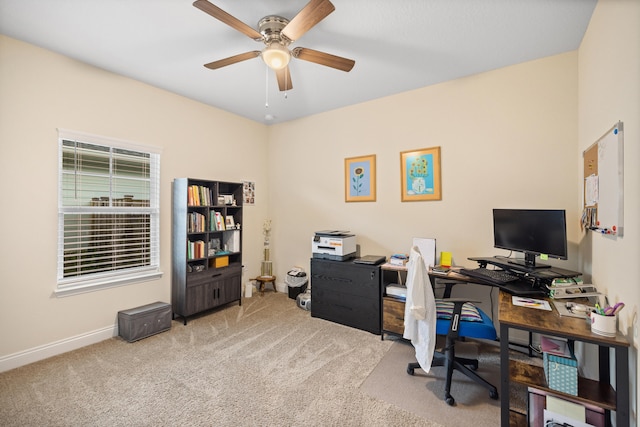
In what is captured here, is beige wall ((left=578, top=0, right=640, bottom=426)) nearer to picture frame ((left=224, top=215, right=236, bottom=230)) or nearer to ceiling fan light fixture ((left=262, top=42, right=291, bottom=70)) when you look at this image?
ceiling fan light fixture ((left=262, top=42, right=291, bottom=70))

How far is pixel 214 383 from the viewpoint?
7.07 feet

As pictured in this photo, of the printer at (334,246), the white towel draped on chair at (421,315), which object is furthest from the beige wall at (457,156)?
the white towel draped on chair at (421,315)

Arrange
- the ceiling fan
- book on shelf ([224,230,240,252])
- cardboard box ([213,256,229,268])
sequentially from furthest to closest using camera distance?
1. book on shelf ([224,230,240,252])
2. cardboard box ([213,256,229,268])
3. the ceiling fan

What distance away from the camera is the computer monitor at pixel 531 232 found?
80.9 inches

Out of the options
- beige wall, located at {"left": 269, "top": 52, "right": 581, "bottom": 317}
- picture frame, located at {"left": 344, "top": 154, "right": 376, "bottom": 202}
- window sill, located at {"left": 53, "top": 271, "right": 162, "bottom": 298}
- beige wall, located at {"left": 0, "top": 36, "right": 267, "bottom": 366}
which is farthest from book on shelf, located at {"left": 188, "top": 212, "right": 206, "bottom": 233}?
picture frame, located at {"left": 344, "top": 154, "right": 376, "bottom": 202}

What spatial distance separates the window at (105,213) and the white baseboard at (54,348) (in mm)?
455

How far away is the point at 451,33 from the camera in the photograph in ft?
7.38

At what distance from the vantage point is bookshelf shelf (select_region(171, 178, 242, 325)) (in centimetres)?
331

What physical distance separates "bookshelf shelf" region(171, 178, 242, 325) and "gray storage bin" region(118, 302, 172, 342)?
24 centimetres

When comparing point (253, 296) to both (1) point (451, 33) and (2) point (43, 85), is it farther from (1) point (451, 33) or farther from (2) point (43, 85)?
(1) point (451, 33)

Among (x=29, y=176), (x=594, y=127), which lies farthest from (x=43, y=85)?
(x=594, y=127)

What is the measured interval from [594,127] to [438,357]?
2.15m

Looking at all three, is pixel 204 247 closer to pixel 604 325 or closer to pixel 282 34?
pixel 282 34

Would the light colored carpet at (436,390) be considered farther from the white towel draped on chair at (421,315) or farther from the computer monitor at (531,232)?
the computer monitor at (531,232)
